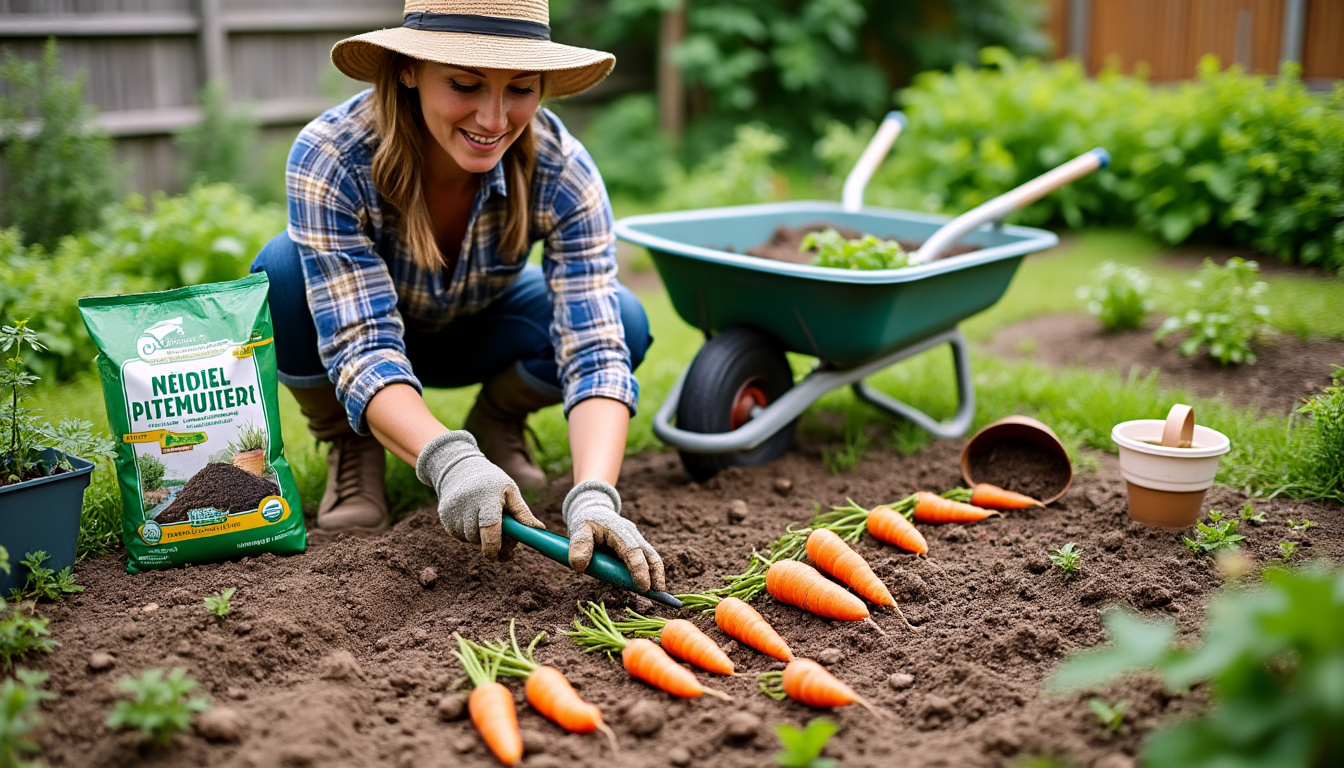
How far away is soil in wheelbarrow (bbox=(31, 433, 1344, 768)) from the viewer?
1.51 meters

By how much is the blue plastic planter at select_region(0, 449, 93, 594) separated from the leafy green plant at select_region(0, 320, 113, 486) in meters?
0.04

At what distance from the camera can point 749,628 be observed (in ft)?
6.19

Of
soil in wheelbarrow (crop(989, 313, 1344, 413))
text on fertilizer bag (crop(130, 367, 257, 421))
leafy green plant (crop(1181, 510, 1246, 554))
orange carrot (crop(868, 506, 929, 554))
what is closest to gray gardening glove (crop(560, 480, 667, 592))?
orange carrot (crop(868, 506, 929, 554))

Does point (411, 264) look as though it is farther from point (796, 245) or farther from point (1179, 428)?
point (1179, 428)

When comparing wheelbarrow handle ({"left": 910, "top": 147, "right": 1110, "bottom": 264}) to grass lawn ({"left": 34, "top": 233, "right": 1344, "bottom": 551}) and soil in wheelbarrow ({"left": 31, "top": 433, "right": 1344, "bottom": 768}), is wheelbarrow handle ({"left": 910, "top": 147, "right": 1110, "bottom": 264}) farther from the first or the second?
soil in wheelbarrow ({"left": 31, "top": 433, "right": 1344, "bottom": 768})

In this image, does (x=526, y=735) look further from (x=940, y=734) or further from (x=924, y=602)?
(x=924, y=602)

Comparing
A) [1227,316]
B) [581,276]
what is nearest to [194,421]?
[581,276]

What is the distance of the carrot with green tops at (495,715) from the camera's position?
1526 millimetres

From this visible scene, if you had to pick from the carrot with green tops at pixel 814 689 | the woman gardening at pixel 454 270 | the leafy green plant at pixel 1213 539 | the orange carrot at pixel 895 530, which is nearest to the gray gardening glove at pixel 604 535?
the woman gardening at pixel 454 270

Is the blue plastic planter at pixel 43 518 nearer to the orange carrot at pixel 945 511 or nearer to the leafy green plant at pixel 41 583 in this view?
the leafy green plant at pixel 41 583

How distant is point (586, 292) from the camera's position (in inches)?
95.6

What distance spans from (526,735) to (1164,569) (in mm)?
1343

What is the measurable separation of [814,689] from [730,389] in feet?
3.79

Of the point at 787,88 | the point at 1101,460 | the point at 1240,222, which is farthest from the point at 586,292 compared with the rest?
the point at 787,88
